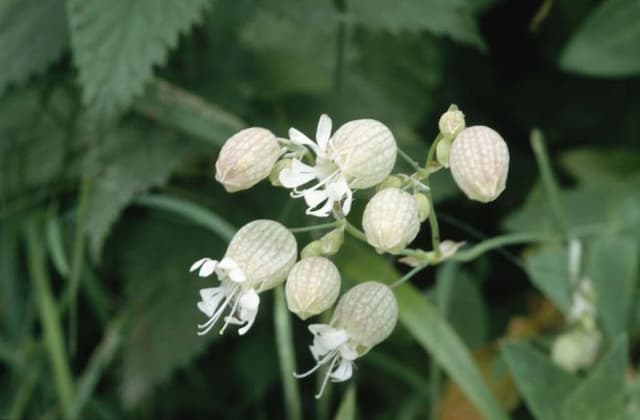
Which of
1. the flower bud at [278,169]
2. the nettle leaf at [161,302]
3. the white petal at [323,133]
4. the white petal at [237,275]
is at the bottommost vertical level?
the nettle leaf at [161,302]

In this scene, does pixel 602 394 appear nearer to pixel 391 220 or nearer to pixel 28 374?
pixel 391 220

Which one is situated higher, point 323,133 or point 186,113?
point 323,133

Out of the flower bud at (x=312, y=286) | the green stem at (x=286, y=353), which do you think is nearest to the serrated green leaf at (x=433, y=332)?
Answer: the green stem at (x=286, y=353)

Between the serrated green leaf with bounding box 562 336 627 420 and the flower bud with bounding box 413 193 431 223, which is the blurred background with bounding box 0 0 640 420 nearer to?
the serrated green leaf with bounding box 562 336 627 420

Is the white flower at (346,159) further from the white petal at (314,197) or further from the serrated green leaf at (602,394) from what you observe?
the serrated green leaf at (602,394)

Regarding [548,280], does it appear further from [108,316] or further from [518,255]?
[108,316]

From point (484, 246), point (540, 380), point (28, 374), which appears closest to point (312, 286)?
point (484, 246)

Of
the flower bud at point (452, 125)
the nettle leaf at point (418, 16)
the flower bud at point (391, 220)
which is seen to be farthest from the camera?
the nettle leaf at point (418, 16)

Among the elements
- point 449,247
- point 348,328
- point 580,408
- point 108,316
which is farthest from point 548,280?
point 108,316
